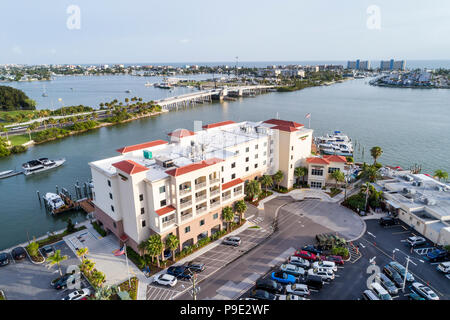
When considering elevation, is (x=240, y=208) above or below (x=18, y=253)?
above

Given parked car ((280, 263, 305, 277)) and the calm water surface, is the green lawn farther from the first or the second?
parked car ((280, 263, 305, 277))

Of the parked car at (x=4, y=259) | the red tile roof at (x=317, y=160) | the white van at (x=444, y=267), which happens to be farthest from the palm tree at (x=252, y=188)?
the parked car at (x=4, y=259)

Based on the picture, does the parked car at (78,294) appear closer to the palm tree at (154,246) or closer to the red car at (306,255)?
the palm tree at (154,246)

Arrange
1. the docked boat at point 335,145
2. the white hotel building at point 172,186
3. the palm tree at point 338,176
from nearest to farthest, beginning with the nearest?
1. the white hotel building at point 172,186
2. the palm tree at point 338,176
3. the docked boat at point 335,145

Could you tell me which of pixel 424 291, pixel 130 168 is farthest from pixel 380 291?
pixel 130 168

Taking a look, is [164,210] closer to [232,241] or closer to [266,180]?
[232,241]
